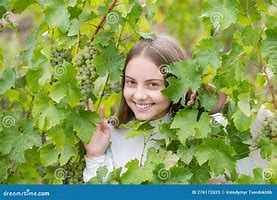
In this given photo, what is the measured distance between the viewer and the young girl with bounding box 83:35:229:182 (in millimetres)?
2830

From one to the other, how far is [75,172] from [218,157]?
646 mm

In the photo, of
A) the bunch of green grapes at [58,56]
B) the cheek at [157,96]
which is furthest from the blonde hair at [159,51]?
the bunch of green grapes at [58,56]

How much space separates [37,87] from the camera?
9.56ft

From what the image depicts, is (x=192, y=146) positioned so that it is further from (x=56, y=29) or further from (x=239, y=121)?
(x=56, y=29)

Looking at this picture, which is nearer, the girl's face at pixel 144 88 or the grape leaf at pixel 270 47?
the grape leaf at pixel 270 47

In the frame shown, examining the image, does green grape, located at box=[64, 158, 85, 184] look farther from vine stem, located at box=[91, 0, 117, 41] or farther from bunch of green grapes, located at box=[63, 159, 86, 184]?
vine stem, located at box=[91, 0, 117, 41]

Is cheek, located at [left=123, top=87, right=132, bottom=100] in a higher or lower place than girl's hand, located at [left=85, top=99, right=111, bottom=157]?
higher

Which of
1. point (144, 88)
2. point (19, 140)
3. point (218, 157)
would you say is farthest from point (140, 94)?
point (19, 140)

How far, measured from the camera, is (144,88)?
2.83m

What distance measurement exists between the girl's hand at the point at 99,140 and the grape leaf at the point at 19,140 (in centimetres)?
21

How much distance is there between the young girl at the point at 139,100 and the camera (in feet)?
9.29

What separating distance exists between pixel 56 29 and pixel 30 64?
0.63 ft

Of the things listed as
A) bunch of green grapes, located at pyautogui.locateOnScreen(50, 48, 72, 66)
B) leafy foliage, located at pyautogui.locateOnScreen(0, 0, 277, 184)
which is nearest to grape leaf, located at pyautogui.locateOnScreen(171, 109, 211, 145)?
leafy foliage, located at pyautogui.locateOnScreen(0, 0, 277, 184)

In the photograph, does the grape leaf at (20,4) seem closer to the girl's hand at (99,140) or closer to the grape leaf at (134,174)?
the girl's hand at (99,140)
